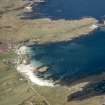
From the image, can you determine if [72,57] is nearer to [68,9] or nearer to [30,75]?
[30,75]

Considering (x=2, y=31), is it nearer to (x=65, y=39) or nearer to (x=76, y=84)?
(x=65, y=39)

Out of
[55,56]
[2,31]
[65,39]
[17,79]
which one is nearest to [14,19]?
[2,31]

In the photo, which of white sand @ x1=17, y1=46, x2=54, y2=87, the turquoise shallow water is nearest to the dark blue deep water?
the turquoise shallow water

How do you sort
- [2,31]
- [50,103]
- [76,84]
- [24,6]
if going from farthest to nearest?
[24,6]
[2,31]
[76,84]
[50,103]

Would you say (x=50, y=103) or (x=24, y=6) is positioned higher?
(x=24, y=6)

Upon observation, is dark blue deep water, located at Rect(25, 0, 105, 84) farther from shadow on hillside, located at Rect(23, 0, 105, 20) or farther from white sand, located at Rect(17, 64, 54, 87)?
white sand, located at Rect(17, 64, 54, 87)

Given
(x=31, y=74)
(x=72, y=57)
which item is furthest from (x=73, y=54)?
(x=31, y=74)
